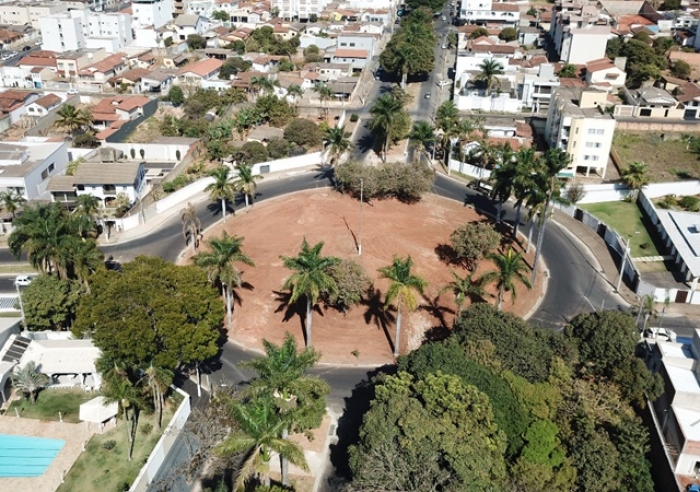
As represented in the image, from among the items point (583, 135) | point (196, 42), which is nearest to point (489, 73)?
point (583, 135)

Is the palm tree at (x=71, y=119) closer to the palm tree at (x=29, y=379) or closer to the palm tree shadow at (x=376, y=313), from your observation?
the palm tree at (x=29, y=379)

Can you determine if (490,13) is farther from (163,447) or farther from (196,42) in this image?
(163,447)

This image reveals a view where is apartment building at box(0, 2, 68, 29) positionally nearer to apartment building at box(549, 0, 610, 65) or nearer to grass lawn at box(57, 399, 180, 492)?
apartment building at box(549, 0, 610, 65)

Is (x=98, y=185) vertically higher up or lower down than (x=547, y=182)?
lower down

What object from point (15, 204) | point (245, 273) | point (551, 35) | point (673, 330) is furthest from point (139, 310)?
point (551, 35)

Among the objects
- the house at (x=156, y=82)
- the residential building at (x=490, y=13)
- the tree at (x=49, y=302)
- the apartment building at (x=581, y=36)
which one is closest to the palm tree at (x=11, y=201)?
the tree at (x=49, y=302)
